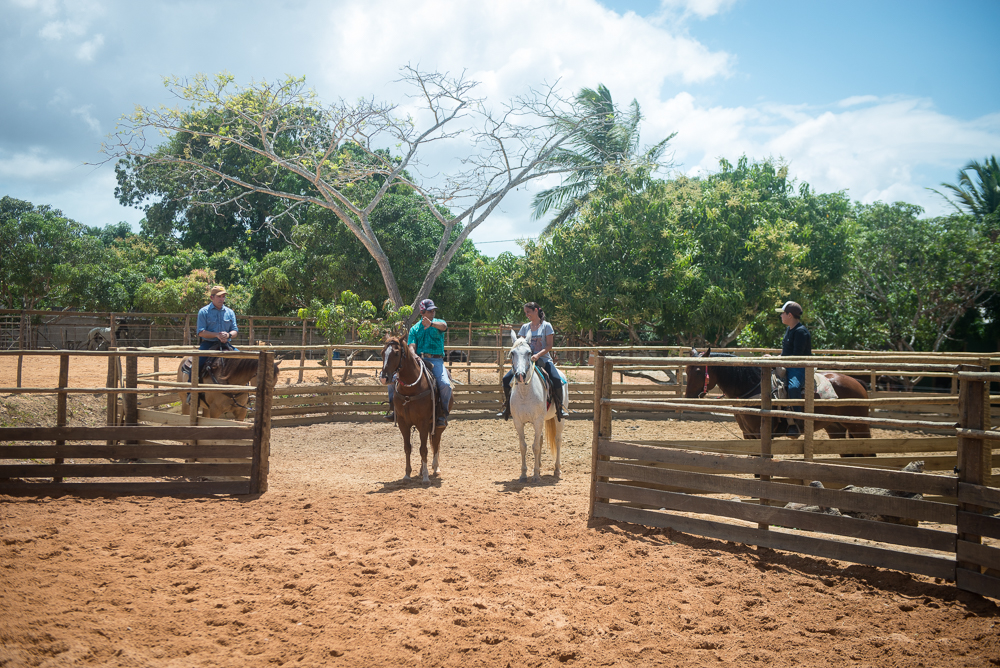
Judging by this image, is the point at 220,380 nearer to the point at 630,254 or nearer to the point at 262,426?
the point at 262,426

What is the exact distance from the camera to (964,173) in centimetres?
2709

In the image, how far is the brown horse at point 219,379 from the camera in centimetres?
854

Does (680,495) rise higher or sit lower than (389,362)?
lower

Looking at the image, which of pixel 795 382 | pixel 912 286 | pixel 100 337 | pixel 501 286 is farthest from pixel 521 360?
pixel 100 337

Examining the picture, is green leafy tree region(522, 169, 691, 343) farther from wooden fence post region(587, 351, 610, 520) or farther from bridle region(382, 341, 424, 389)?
wooden fence post region(587, 351, 610, 520)

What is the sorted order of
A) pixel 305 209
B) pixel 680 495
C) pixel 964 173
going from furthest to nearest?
pixel 305 209, pixel 964 173, pixel 680 495

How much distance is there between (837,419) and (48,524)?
586 centimetres

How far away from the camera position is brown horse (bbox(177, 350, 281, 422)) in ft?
28.0

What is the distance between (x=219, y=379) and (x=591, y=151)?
18.5m

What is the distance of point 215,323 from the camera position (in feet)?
28.5

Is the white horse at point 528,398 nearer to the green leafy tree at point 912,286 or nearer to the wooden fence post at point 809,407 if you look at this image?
the wooden fence post at point 809,407

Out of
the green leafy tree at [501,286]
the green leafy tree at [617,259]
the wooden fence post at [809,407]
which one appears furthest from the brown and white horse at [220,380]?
the green leafy tree at [501,286]

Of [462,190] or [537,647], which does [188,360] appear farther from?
[462,190]

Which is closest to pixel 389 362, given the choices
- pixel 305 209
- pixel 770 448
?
pixel 770 448
